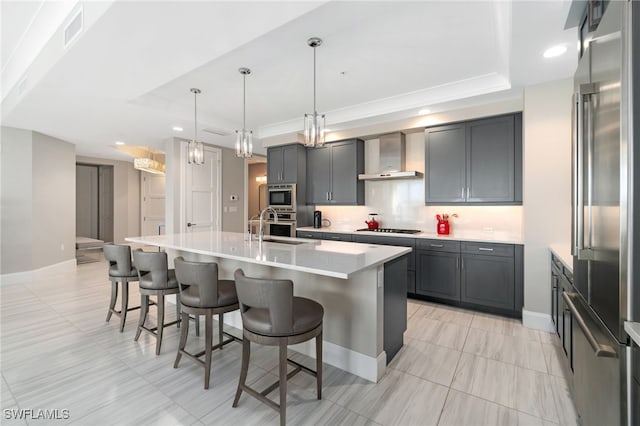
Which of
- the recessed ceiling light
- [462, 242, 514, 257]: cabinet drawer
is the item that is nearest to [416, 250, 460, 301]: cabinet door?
[462, 242, 514, 257]: cabinet drawer

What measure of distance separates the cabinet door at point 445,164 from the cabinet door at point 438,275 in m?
0.79

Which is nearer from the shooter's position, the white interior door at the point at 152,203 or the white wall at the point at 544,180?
the white wall at the point at 544,180

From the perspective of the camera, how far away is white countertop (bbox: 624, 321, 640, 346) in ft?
3.12

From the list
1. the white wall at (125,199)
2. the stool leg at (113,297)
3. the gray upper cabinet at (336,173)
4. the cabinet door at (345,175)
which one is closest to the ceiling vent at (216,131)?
the gray upper cabinet at (336,173)

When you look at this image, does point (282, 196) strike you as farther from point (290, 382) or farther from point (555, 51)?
point (555, 51)

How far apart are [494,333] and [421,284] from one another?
41.6 inches

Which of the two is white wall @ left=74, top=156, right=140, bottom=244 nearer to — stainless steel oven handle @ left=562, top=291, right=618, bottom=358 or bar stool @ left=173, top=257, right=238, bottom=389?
bar stool @ left=173, top=257, right=238, bottom=389

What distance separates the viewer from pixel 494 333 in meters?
3.06

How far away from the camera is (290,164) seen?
5.35 metres

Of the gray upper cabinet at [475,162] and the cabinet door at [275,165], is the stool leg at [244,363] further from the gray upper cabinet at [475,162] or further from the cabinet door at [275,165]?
the cabinet door at [275,165]

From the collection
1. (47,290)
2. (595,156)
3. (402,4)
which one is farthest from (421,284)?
(47,290)

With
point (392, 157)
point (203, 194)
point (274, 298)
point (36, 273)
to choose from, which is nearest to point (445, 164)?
point (392, 157)

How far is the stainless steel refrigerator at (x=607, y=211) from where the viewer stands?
1044 mm

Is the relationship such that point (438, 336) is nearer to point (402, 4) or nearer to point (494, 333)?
point (494, 333)
